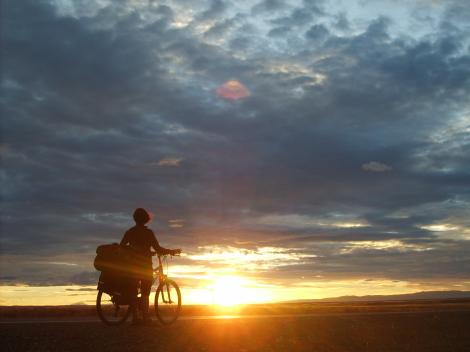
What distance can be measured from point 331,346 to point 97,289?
648cm

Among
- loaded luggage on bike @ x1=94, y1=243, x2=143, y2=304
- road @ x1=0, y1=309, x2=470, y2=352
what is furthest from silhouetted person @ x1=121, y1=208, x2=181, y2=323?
road @ x1=0, y1=309, x2=470, y2=352

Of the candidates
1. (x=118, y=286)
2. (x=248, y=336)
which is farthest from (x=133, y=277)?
(x=248, y=336)

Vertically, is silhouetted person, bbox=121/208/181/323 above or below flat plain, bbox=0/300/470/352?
above

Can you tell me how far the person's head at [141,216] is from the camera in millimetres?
16562

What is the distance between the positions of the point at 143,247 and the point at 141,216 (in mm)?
867

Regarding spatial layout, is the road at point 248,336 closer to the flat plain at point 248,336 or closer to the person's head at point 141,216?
the flat plain at point 248,336

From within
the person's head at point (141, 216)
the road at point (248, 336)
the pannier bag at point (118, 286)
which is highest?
the person's head at point (141, 216)

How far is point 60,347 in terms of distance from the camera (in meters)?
13.8

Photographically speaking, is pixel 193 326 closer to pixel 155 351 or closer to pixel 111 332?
pixel 111 332

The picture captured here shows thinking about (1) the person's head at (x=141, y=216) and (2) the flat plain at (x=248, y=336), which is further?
(1) the person's head at (x=141, y=216)

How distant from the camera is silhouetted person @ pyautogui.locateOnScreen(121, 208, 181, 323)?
1647cm

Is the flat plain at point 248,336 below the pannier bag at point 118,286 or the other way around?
below

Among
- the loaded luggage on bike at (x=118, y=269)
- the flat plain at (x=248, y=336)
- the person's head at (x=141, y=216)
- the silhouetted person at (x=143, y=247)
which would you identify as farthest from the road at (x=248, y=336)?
the person's head at (x=141, y=216)

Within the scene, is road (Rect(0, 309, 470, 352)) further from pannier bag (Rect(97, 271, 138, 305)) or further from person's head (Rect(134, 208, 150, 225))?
person's head (Rect(134, 208, 150, 225))
